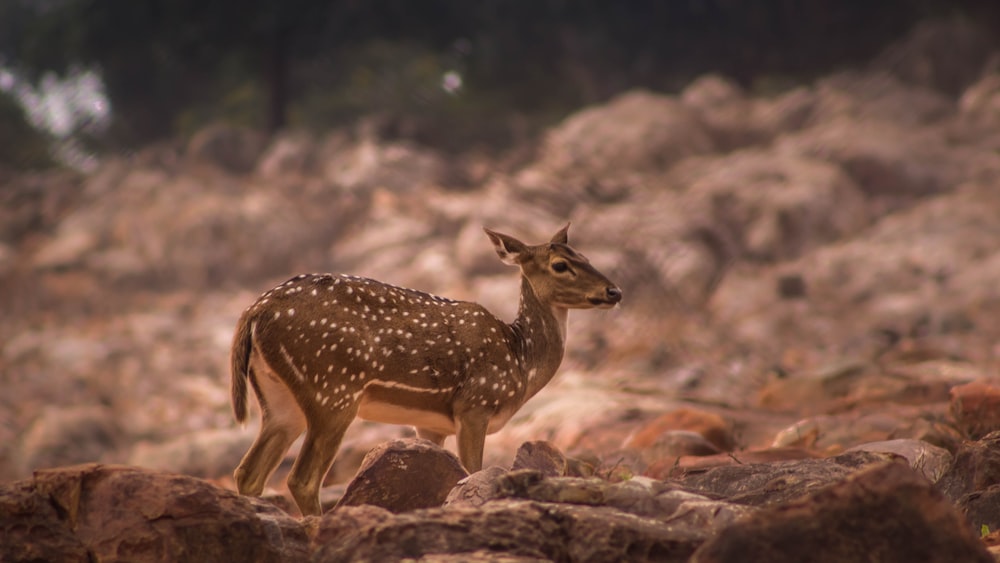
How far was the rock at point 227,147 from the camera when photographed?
979 inches

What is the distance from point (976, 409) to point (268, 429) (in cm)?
529

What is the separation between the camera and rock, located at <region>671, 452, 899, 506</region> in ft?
16.9

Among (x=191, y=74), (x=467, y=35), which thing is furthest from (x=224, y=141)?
(x=467, y=35)

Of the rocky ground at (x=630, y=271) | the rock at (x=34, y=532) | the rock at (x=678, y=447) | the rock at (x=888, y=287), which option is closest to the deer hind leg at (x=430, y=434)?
the rocky ground at (x=630, y=271)

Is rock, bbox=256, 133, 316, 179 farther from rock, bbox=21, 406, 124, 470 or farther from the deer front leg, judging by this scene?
the deer front leg

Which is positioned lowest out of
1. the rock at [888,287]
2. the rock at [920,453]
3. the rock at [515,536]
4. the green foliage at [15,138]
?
the rock at [515,536]

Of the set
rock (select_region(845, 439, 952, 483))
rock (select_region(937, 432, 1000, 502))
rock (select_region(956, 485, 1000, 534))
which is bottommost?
rock (select_region(956, 485, 1000, 534))

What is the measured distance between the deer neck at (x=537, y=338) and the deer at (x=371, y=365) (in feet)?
0.05

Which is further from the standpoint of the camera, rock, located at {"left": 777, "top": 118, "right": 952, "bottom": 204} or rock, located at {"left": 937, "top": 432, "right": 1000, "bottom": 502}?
rock, located at {"left": 777, "top": 118, "right": 952, "bottom": 204}

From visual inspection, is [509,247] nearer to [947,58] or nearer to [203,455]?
[203,455]

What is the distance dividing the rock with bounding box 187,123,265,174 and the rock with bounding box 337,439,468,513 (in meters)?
20.0

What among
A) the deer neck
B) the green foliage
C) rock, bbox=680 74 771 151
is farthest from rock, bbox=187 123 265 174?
the deer neck

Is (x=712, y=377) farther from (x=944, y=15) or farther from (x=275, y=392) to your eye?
(x=944, y=15)

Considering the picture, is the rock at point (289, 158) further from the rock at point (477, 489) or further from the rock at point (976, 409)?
the rock at point (477, 489)
